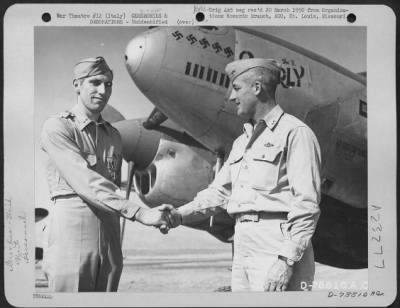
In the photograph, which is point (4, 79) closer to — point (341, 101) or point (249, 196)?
point (249, 196)

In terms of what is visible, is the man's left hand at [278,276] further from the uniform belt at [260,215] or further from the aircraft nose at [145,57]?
the aircraft nose at [145,57]

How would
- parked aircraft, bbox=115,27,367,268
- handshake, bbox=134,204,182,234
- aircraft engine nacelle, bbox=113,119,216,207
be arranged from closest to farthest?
handshake, bbox=134,204,182,234 → parked aircraft, bbox=115,27,367,268 → aircraft engine nacelle, bbox=113,119,216,207

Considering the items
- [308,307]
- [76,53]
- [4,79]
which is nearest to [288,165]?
[308,307]

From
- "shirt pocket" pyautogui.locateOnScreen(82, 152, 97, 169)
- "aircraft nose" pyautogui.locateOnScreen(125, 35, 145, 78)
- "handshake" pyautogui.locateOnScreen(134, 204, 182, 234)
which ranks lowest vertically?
"handshake" pyautogui.locateOnScreen(134, 204, 182, 234)

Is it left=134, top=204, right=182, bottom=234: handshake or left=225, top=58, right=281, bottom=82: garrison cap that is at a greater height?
left=225, top=58, right=281, bottom=82: garrison cap

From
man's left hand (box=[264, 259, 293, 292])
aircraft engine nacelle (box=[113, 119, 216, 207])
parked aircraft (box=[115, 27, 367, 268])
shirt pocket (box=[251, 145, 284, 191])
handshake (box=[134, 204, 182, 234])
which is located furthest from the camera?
aircraft engine nacelle (box=[113, 119, 216, 207])

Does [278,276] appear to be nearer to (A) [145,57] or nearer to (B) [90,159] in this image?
(B) [90,159]

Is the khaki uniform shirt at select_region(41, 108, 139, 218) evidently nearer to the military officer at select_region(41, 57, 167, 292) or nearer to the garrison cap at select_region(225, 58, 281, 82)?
the military officer at select_region(41, 57, 167, 292)

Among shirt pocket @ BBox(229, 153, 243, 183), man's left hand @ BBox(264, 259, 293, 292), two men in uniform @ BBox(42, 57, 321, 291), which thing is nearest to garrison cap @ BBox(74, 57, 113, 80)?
A: two men in uniform @ BBox(42, 57, 321, 291)

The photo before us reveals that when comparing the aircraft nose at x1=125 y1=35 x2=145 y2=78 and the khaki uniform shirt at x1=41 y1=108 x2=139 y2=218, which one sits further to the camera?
the aircraft nose at x1=125 y1=35 x2=145 y2=78

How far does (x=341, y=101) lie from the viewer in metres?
4.68

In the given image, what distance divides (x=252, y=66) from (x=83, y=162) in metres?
1.27

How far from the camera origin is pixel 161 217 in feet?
14.4

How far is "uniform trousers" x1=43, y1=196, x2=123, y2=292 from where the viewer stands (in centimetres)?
427
